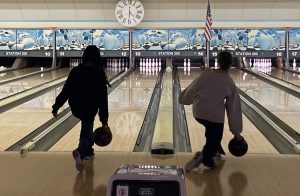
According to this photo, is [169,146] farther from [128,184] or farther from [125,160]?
[128,184]

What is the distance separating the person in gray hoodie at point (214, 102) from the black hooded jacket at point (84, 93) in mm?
724

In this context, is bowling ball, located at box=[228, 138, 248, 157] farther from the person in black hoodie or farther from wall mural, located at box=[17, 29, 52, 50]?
wall mural, located at box=[17, 29, 52, 50]

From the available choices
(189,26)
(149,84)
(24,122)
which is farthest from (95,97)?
(189,26)

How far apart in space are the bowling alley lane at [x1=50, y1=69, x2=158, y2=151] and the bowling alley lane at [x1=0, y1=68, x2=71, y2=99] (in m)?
1.77

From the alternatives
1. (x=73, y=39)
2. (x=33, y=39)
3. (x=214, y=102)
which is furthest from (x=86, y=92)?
A: (x=33, y=39)

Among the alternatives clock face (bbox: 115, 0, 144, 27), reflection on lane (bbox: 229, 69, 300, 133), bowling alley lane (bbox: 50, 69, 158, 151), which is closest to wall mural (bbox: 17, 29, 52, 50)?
clock face (bbox: 115, 0, 144, 27)

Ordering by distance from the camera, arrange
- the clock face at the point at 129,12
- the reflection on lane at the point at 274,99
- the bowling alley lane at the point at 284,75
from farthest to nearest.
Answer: the clock face at the point at 129,12, the bowling alley lane at the point at 284,75, the reflection on lane at the point at 274,99

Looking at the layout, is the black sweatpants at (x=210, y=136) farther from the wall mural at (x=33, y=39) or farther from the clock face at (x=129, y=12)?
the wall mural at (x=33, y=39)

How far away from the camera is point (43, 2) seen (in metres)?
13.4

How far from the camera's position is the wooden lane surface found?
3482mm

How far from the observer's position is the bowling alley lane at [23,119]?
5.38m

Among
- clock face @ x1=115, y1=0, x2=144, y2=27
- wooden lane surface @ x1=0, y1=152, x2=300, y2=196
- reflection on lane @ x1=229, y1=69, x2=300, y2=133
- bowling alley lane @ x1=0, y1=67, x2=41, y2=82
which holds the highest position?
clock face @ x1=115, y1=0, x2=144, y2=27

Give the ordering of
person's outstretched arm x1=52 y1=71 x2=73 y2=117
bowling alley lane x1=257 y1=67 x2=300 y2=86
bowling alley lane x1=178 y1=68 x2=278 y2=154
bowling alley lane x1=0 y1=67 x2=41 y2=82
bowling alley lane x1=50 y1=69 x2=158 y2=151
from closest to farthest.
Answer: person's outstretched arm x1=52 y1=71 x2=73 y2=117
bowling alley lane x1=178 y1=68 x2=278 y2=154
bowling alley lane x1=50 y1=69 x2=158 y2=151
bowling alley lane x1=257 y1=67 x2=300 y2=86
bowling alley lane x1=0 y1=67 x2=41 y2=82

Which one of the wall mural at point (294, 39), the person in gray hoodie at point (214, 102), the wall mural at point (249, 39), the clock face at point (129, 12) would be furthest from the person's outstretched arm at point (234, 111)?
the wall mural at point (294, 39)
